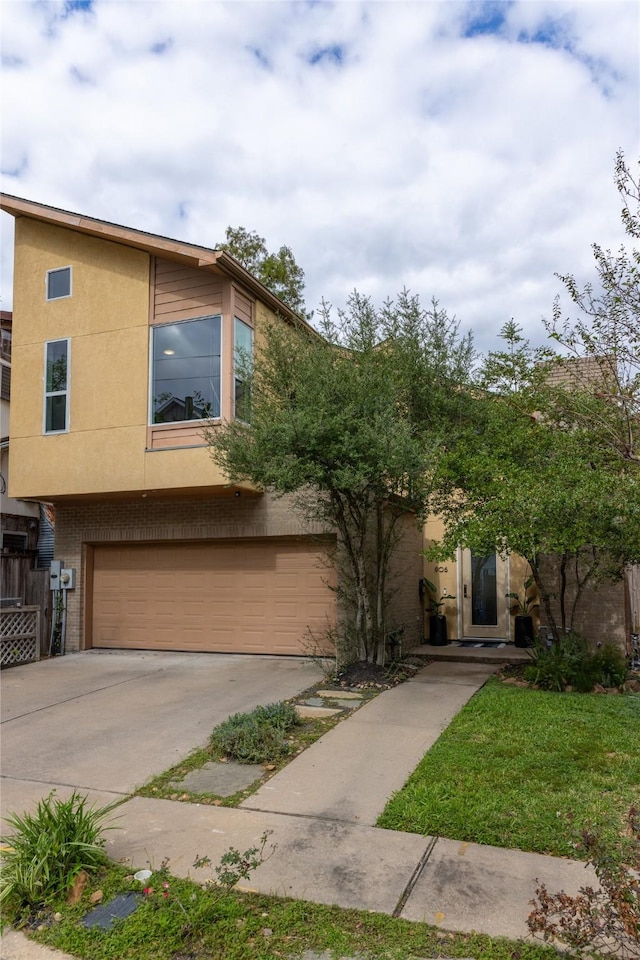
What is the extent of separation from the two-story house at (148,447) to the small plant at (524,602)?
177 centimetres

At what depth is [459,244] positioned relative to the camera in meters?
10.4

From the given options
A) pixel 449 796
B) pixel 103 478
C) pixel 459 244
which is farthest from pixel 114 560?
pixel 449 796

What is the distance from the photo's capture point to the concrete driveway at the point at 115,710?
5.35 meters

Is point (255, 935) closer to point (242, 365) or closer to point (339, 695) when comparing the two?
point (339, 695)

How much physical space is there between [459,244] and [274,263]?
35.1 ft

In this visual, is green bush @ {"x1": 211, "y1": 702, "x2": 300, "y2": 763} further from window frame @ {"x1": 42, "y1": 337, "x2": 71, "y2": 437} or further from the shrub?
window frame @ {"x1": 42, "y1": 337, "x2": 71, "y2": 437}

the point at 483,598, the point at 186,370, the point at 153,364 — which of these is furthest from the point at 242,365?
the point at 483,598

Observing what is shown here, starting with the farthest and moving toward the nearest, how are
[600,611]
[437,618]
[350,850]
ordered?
1. [437,618]
2. [600,611]
3. [350,850]

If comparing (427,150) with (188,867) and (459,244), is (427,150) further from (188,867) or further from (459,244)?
(188,867)

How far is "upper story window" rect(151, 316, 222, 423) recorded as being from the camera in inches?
412

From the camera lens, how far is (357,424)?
7.90 metres

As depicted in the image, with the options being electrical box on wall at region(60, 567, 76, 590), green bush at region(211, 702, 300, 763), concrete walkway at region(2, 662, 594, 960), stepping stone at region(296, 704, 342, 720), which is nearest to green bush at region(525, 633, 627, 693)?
stepping stone at region(296, 704, 342, 720)

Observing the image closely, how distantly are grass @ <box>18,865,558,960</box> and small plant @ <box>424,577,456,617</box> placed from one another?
949cm

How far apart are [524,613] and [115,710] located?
733cm
